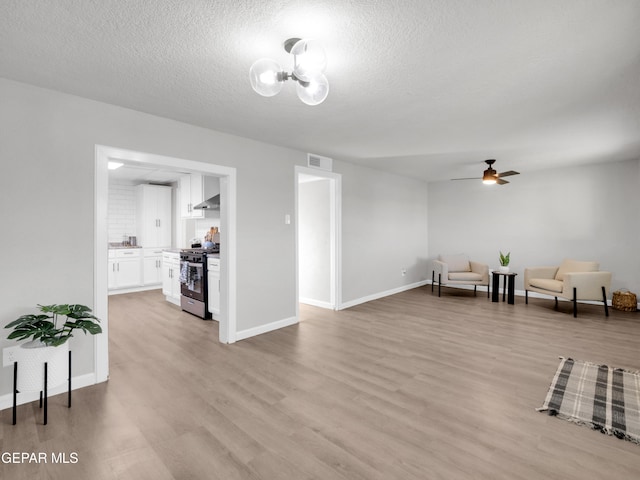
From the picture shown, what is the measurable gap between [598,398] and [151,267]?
734 cm

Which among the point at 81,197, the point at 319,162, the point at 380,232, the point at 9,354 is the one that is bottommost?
the point at 9,354

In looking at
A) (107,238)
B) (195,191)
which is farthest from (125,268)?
(107,238)

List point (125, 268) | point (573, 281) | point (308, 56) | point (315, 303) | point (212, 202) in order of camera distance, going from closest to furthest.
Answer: point (308, 56) → point (573, 281) → point (212, 202) → point (315, 303) → point (125, 268)

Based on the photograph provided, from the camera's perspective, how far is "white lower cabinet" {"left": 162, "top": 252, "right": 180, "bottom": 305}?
545cm

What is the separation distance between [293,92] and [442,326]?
347 centimetres

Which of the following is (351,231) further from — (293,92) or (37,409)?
(37,409)

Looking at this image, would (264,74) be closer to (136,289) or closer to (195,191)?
(195,191)

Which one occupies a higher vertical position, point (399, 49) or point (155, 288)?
point (399, 49)

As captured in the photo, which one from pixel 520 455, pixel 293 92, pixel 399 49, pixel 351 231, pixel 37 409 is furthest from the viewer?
pixel 351 231

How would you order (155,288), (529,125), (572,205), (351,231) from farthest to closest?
(155,288) → (572,205) → (351,231) → (529,125)

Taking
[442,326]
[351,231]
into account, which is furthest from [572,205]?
[351,231]

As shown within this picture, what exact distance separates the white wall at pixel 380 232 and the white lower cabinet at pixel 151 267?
14.2ft

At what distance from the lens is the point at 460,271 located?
6582 millimetres

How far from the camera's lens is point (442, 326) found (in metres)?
4.32
